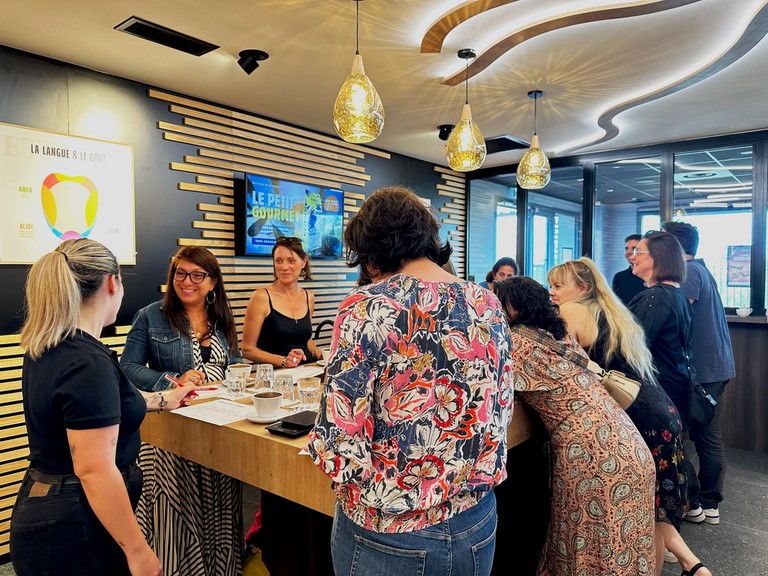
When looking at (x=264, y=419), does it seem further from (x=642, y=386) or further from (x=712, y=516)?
(x=712, y=516)

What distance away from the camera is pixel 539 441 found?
7.55 ft

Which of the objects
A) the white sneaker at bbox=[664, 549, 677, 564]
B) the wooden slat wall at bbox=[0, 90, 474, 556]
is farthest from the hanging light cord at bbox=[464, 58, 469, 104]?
the white sneaker at bbox=[664, 549, 677, 564]

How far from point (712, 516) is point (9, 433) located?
425 centimetres

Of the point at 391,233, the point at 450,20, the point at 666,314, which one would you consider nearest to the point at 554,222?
the point at 666,314

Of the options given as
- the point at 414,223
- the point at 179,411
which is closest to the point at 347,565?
the point at 414,223

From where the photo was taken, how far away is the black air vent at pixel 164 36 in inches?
106

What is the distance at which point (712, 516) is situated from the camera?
3.33 meters

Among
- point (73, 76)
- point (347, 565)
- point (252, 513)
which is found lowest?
point (252, 513)

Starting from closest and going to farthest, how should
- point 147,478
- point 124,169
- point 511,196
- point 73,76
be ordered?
point 147,478, point 73,76, point 124,169, point 511,196

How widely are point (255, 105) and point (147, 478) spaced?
117 inches

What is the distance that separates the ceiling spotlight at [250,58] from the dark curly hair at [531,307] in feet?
6.71

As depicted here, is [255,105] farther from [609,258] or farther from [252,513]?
[609,258]

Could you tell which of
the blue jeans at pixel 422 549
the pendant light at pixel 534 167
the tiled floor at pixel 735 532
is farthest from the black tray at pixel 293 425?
the pendant light at pixel 534 167

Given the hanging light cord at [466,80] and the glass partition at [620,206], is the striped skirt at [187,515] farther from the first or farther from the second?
the glass partition at [620,206]
